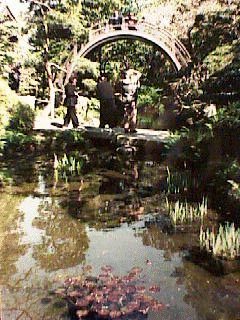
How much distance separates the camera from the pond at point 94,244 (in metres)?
3.89

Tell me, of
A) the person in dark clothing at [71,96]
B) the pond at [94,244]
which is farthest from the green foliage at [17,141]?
the pond at [94,244]

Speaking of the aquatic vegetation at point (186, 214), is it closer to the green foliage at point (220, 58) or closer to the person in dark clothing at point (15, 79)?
the green foliage at point (220, 58)

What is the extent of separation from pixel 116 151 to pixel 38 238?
546cm

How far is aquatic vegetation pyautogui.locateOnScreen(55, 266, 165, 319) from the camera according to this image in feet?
12.0

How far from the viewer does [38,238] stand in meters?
5.59

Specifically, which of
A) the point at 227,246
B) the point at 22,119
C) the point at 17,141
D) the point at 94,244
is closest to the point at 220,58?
the point at 227,246

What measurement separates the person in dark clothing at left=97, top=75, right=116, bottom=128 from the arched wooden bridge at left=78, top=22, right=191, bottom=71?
5.20 meters

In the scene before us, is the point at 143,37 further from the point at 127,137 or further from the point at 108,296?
the point at 108,296

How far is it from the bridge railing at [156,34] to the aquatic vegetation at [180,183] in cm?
1050

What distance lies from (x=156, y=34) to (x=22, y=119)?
8.49 m

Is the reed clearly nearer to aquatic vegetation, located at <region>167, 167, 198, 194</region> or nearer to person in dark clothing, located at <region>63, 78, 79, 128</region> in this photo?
aquatic vegetation, located at <region>167, 167, 198, 194</region>

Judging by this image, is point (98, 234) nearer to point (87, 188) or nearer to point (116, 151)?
point (87, 188)

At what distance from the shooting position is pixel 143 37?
57.2 feet

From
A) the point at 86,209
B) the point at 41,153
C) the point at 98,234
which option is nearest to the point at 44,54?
the point at 41,153
